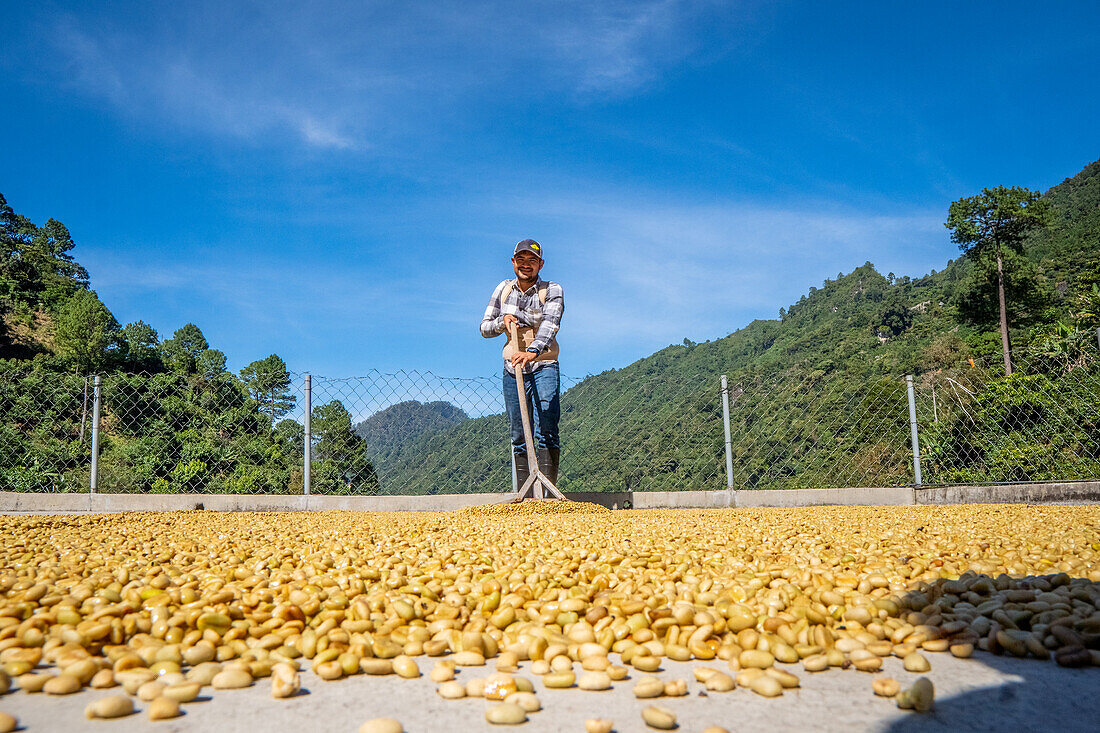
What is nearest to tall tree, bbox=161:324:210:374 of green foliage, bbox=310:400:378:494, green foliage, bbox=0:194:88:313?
green foliage, bbox=0:194:88:313

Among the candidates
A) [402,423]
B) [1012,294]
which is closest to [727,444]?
[402,423]

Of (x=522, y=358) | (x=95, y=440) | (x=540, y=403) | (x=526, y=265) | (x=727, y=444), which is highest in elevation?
(x=526, y=265)

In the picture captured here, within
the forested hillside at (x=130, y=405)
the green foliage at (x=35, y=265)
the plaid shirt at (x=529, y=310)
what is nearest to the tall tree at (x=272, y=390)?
the forested hillside at (x=130, y=405)

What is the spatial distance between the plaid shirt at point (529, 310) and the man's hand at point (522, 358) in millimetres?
90

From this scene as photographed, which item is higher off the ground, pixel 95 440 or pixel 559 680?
pixel 95 440

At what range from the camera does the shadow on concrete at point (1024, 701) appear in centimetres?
98

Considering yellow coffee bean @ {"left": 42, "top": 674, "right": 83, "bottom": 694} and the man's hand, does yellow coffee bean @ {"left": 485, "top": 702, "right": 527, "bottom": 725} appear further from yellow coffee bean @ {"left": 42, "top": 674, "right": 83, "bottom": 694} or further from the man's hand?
the man's hand

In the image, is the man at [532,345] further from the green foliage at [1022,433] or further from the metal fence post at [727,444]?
the green foliage at [1022,433]

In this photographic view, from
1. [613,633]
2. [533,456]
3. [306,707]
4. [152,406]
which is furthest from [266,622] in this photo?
[152,406]

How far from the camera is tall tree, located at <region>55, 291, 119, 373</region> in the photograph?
3612 cm

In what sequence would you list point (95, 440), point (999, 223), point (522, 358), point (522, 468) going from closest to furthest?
point (522, 358) < point (522, 468) < point (95, 440) < point (999, 223)

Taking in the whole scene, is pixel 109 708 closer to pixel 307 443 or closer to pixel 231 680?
pixel 231 680

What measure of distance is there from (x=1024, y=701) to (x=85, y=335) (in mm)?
44017

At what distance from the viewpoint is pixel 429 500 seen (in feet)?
19.0
